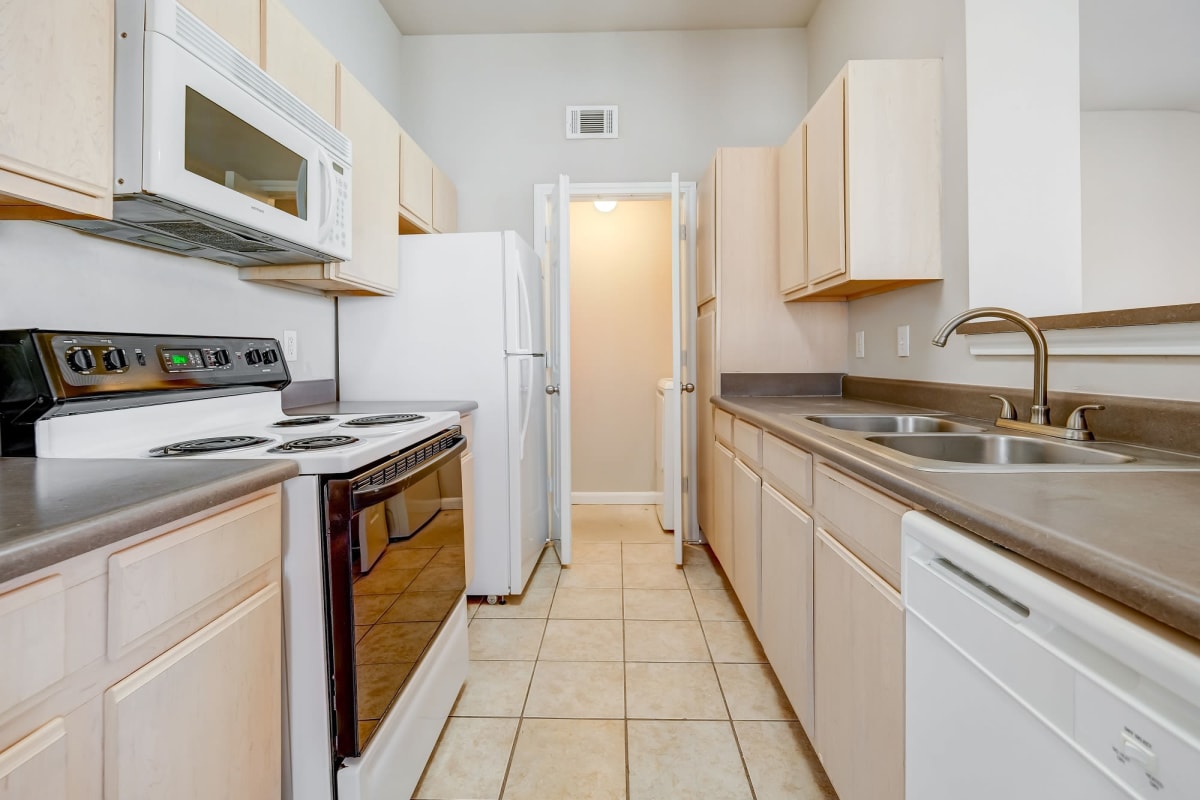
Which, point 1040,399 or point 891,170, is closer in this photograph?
point 1040,399

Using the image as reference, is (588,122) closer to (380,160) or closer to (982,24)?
(380,160)

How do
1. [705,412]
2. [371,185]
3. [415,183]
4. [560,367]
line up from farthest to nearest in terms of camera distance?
[705,412]
[560,367]
[415,183]
[371,185]

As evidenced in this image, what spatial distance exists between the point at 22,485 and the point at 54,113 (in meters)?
0.61

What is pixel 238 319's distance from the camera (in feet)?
6.02

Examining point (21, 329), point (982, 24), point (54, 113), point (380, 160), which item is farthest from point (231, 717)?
point (982, 24)

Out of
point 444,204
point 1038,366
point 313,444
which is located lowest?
point 313,444

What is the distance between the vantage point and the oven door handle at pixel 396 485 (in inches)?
44.7

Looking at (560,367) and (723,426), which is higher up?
(560,367)

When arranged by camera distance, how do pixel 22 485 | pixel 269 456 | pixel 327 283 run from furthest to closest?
pixel 327 283 → pixel 269 456 → pixel 22 485

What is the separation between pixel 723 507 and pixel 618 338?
1939mm

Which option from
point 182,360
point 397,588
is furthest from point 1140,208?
point 182,360

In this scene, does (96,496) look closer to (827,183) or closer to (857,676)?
(857,676)

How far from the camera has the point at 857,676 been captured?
1.13 metres

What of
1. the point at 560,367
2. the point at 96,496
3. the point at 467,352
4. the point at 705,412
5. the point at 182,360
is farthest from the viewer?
the point at 705,412
